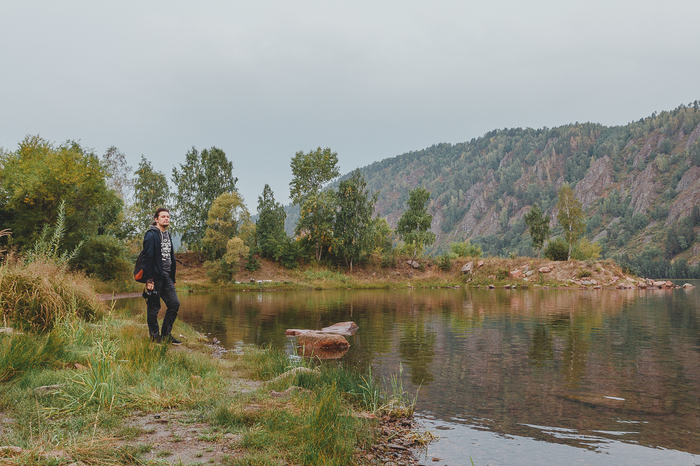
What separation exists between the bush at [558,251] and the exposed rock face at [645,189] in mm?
134489

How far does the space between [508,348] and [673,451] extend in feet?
24.6

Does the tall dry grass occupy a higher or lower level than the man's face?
lower

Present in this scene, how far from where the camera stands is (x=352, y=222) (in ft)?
181

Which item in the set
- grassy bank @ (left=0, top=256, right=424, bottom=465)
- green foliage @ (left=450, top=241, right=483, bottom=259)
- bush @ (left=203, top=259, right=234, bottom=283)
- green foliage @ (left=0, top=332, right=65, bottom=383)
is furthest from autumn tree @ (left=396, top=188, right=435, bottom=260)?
green foliage @ (left=0, top=332, right=65, bottom=383)

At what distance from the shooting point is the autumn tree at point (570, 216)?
65.8 meters

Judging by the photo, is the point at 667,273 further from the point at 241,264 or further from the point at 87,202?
the point at 87,202

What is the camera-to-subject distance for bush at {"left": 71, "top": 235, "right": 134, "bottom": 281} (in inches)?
1206

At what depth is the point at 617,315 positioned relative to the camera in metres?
22.3

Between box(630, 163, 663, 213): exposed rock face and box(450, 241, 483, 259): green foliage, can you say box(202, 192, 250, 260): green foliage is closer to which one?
box(450, 241, 483, 259): green foliage

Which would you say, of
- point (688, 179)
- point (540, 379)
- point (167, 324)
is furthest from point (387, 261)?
point (688, 179)

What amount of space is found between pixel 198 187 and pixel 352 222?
67.6ft

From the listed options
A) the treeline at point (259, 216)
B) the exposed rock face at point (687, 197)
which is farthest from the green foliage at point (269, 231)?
the exposed rock face at point (687, 197)

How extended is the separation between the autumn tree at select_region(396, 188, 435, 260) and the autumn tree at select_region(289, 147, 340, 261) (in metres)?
10.8

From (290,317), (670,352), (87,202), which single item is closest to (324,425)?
(670,352)
